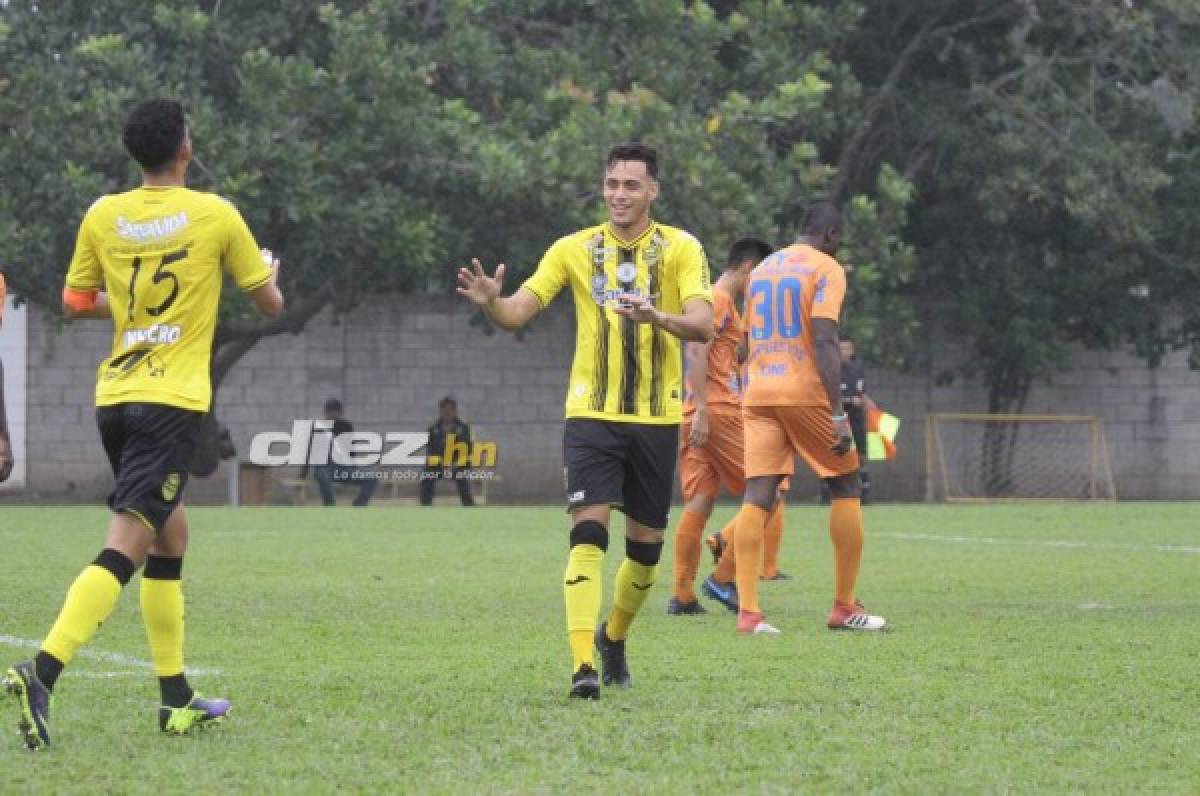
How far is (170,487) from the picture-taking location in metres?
7.37

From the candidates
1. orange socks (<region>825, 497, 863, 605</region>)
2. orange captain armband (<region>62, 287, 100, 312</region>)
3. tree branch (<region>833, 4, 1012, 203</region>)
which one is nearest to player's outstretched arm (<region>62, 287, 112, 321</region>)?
orange captain armband (<region>62, 287, 100, 312</region>)

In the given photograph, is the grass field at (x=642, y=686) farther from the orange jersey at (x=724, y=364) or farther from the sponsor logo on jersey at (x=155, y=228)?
the sponsor logo on jersey at (x=155, y=228)

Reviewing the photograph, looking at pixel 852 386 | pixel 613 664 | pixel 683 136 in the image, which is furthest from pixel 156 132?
pixel 683 136

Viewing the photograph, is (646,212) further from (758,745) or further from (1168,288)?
(1168,288)

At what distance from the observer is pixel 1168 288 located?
3494cm

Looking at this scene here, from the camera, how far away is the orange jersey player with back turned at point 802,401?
11.5 metres

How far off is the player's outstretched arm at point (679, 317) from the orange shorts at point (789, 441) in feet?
10.2

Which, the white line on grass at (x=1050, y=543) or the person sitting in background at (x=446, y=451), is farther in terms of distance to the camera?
the person sitting in background at (x=446, y=451)

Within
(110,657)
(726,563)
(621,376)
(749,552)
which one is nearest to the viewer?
(621,376)

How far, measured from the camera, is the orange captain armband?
7.67 metres

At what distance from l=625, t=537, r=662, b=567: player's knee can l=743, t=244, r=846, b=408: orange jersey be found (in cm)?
279

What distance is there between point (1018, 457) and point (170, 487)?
2895 centimetres

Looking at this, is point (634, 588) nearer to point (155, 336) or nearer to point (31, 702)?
point (155, 336)

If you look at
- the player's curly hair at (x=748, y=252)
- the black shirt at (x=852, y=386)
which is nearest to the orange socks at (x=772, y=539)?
the player's curly hair at (x=748, y=252)
